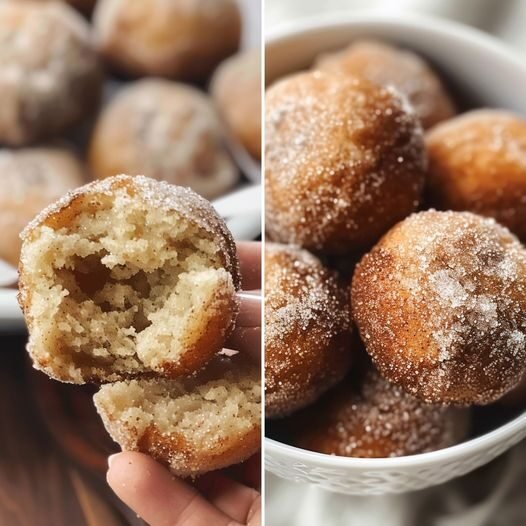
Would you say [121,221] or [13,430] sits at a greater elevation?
[121,221]

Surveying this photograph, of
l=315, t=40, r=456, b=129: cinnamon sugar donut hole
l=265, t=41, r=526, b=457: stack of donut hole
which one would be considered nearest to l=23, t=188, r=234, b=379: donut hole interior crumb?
l=265, t=41, r=526, b=457: stack of donut hole

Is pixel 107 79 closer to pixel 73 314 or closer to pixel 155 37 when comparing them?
pixel 155 37

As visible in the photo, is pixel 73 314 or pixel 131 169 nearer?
pixel 73 314

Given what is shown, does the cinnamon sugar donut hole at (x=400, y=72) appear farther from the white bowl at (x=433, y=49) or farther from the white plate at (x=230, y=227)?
the white plate at (x=230, y=227)

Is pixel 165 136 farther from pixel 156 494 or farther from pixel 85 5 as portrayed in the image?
pixel 156 494

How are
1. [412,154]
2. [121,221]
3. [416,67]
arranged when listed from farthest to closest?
[416,67] → [412,154] → [121,221]

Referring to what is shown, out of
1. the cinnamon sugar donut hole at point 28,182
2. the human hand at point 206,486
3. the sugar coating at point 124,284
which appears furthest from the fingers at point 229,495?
the cinnamon sugar donut hole at point 28,182

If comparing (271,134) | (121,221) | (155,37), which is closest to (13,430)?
(121,221)

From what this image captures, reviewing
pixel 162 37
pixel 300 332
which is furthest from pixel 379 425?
pixel 162 37
